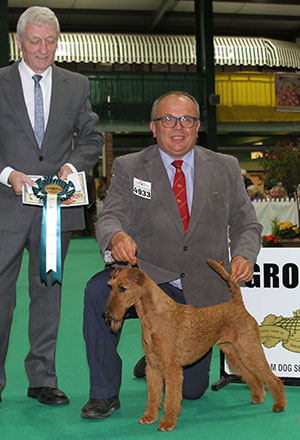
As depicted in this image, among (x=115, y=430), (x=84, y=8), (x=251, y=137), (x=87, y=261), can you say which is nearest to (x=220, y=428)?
(x=115, y=430)

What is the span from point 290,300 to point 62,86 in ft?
5.08

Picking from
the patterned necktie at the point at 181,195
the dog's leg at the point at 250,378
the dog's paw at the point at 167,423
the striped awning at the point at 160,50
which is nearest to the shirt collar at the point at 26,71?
the patterned necktie at the point at 181,195

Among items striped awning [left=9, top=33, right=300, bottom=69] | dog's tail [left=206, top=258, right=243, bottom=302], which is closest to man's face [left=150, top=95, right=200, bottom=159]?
dog's tail [left=206, top=258, right=243, bottom=302]

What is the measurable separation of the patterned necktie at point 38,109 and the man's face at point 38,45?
57 mm

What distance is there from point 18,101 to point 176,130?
2.35 feet

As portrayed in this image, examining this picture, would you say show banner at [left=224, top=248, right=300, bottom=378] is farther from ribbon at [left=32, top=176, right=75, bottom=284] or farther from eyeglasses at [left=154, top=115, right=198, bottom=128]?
ribbon at [left=32, top=176, right=75, bottom=284]

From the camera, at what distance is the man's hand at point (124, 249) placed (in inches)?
87.6

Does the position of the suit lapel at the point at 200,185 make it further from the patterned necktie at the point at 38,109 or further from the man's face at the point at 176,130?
the patterned necktie at the point at 38,109

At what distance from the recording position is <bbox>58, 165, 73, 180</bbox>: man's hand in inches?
103

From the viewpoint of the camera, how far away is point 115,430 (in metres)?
2.35

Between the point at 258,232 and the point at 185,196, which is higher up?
the point at 185,196

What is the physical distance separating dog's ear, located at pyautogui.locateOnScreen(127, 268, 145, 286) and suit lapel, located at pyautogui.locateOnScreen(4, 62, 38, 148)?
86 centimetres

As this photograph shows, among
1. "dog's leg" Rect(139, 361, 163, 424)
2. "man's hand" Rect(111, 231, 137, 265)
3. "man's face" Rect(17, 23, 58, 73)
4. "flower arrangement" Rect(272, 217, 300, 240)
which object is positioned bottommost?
"dog's leg" Rect(139, 361, 163, 424)

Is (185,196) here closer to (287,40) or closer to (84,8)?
(84,8)
